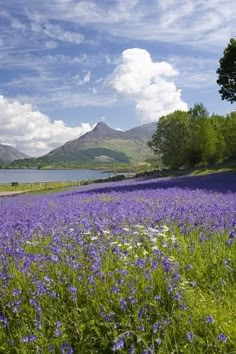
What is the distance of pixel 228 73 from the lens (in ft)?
119

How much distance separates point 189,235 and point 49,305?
10.6ft

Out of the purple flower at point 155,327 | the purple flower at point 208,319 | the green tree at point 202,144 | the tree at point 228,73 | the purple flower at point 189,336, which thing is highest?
the tree at point 228,73

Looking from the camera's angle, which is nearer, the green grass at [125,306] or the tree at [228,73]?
the green grass at [125,306]

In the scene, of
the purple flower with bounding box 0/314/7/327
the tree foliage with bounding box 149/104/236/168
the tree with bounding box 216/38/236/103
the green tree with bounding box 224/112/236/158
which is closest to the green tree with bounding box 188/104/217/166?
the tree foliage with bounding box 149/104/236/168

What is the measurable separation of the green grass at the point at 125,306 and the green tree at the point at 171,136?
73.0m

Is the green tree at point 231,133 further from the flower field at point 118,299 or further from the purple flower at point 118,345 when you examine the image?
the purple flower at point 118,345

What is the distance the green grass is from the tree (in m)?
32.8

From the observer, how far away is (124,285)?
4.45 metres

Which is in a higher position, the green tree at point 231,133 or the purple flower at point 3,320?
the green tree at point 231,133

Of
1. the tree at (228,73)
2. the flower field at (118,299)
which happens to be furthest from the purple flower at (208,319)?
the tree at (228,73)

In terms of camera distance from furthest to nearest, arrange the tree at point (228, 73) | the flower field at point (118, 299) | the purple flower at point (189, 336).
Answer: the tree at point (228, 73) → the flower field at point (118, 299) → the purple flower at point (189, 336)

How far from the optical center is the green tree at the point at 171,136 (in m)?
81.2

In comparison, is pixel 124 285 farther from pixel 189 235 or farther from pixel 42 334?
pixel 189 235

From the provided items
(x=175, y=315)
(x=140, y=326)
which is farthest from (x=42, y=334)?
(x=175, y=315)
